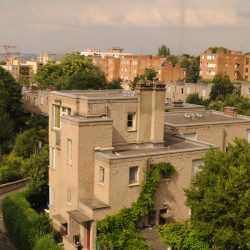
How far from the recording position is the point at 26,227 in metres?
30.6

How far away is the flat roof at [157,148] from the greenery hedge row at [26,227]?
6.63 meters

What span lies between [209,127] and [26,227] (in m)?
17.3

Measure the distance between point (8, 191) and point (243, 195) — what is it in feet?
93.8

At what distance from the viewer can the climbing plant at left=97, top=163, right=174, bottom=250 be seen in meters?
26.1

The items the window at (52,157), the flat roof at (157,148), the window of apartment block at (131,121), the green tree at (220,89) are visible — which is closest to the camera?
the flat roof at (157,148)

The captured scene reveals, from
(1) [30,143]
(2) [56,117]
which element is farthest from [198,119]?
(1) [30,143]

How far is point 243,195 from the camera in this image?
23.9m

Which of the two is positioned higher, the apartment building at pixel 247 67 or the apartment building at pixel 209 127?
the apartment building at pixel 247 67

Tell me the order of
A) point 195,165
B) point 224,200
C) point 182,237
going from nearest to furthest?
point 224,200, point 182,237, point 195,165

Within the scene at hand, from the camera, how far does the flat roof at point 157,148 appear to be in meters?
29.0

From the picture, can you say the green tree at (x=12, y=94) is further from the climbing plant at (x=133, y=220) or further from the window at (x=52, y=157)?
the climbing plant at (x=133, y=220)

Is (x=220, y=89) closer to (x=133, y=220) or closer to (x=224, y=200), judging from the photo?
(x=133, y=220)

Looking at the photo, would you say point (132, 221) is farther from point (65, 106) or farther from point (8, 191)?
point (8, 191)

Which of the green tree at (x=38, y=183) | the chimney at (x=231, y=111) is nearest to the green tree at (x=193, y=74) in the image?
the chimney at (x=231, y=111)
